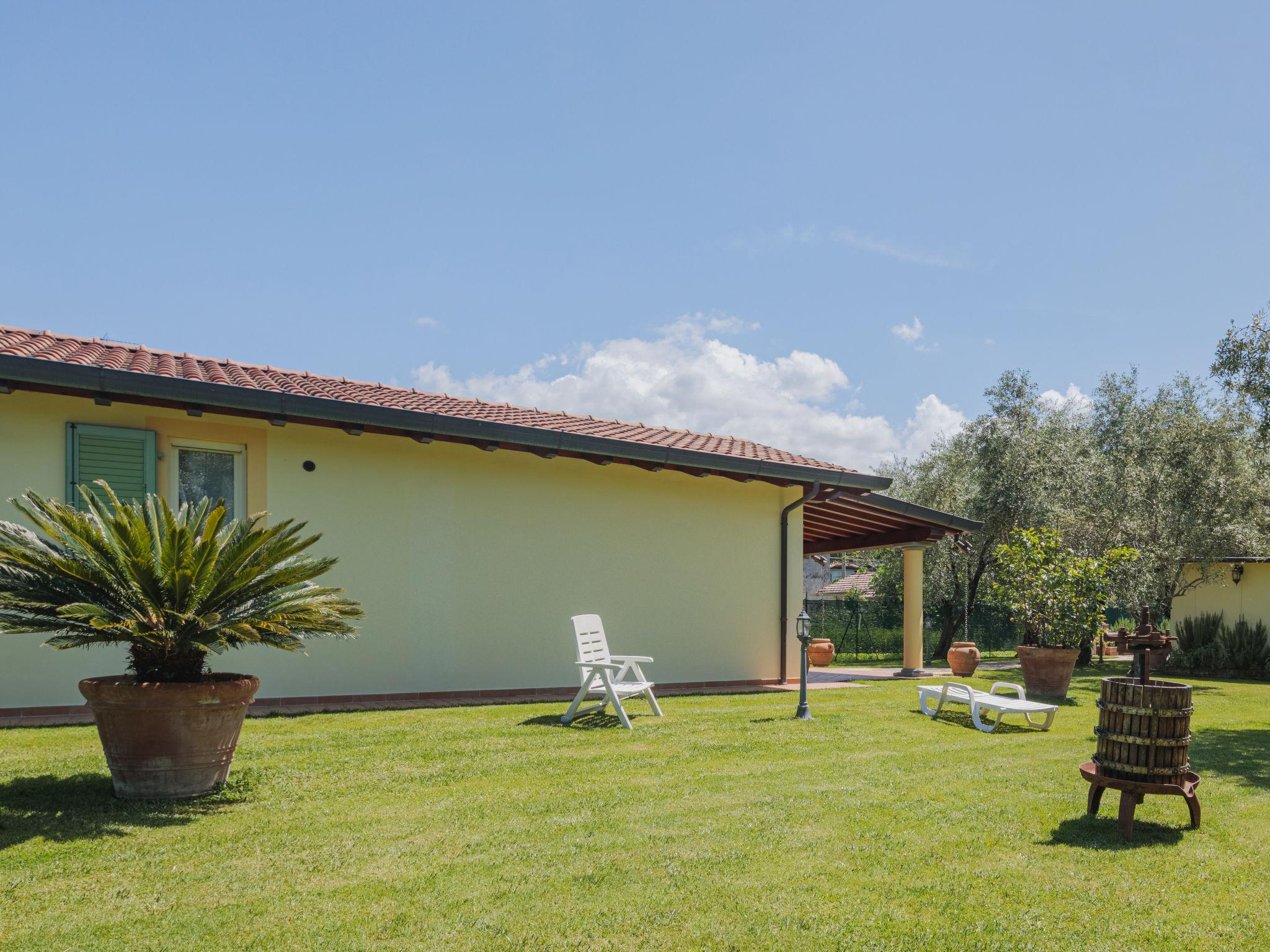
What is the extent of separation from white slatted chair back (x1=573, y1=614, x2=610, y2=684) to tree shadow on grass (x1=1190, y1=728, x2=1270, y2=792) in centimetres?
486

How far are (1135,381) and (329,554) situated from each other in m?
25.9

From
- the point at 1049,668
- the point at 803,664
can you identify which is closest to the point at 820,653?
the point at 1049,668

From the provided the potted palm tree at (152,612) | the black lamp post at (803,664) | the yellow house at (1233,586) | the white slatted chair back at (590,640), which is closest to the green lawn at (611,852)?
the potted palm tree at (152,612)

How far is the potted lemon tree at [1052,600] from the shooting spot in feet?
36.6

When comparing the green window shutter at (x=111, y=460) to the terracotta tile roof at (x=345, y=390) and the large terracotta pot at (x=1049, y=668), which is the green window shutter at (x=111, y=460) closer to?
the terracotta tile roof at (x=345, y=390)

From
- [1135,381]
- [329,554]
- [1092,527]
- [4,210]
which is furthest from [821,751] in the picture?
[1135,381]

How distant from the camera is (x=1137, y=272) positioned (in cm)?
1556

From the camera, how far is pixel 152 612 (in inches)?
184

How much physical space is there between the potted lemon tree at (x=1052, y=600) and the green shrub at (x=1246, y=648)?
7.70 metres

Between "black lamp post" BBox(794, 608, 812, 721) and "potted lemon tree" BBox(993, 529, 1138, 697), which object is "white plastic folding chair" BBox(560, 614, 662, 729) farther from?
"potted lemon tree" BBox(993, 529, 1138, 697)

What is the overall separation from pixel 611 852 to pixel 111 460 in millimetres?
6155

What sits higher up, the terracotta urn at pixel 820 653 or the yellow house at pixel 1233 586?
the yellow house at pixel 1233 586

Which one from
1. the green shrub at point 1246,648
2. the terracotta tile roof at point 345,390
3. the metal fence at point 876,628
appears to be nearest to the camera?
the terracotta tile roof at point 345,390

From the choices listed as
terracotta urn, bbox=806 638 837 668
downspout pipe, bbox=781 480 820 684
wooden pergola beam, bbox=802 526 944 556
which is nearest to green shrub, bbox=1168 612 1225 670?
terracotta urn, bbox=806 638 837 668
